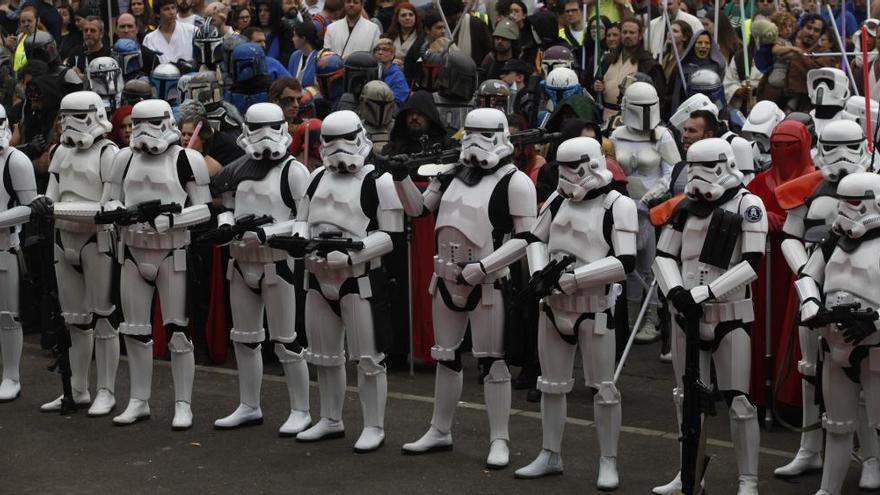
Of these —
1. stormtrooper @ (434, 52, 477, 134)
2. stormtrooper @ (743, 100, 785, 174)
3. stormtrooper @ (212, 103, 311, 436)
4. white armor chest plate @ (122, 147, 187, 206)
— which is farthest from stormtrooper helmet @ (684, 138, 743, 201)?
stormtrooper @ (434, 52, 477, 134)

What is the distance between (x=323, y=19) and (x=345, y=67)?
318 centimetres

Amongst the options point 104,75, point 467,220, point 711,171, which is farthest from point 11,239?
point 711,171

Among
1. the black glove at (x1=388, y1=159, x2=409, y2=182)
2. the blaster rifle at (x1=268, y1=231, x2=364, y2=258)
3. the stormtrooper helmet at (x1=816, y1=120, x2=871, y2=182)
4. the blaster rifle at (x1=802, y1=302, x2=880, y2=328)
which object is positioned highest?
the stormtrooper helmet at (x1=816, y1=120, x2=871, y2=182)

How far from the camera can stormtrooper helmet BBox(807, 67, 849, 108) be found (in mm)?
11445

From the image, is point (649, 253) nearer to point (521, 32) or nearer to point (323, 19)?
point (521, 32)

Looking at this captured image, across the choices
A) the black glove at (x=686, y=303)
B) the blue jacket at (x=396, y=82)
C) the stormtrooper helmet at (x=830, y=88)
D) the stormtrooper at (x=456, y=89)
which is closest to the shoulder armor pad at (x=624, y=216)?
the black glove at (x=686, y=303)

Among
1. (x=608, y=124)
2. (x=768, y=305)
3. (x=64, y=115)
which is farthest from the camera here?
(x=608, y=124)

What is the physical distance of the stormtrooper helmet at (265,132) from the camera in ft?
35.4

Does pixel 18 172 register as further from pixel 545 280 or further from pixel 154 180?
pixel 545 280

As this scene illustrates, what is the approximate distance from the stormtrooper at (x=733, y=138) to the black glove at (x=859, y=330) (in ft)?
5.01

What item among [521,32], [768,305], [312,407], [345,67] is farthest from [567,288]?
[521,32]

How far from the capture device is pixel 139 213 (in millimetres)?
10969

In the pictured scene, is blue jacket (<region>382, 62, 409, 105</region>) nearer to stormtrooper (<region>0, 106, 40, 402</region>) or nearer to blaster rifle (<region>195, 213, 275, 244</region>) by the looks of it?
stormtrooper (<region>0, 106, 40, 402</region>)

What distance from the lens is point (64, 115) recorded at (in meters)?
11.6
